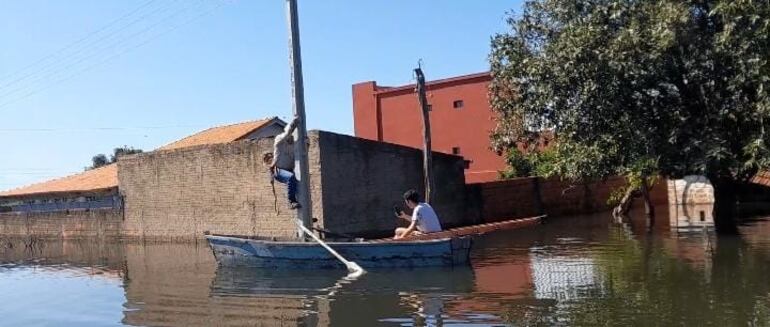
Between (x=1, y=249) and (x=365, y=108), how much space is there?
17825 millimetres

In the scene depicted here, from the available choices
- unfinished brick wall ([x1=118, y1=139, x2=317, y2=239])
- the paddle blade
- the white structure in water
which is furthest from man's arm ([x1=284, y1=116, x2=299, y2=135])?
the white structure in water

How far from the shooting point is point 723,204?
21703 mm

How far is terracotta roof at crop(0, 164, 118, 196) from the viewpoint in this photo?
105ft

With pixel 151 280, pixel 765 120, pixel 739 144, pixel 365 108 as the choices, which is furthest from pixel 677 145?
pixel 365 108

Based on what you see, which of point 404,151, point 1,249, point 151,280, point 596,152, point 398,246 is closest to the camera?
point 398,246

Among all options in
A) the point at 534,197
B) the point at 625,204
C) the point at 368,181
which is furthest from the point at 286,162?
the point at 625,204

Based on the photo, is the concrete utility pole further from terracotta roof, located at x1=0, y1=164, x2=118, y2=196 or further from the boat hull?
terracotta roof, located at x1=0, y1=164, x2=118, y2=196

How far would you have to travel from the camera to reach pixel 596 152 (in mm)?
18234

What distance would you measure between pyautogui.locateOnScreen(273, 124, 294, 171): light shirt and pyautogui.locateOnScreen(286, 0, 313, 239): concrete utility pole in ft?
1.11

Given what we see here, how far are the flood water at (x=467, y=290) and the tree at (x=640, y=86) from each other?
1998mm

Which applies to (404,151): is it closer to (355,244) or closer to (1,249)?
(355,244)

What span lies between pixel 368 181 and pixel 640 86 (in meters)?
9.48

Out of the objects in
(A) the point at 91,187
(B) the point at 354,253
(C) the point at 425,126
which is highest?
(C) the point at 425,126

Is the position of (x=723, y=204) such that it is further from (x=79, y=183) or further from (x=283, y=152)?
(x=79, y=183)
